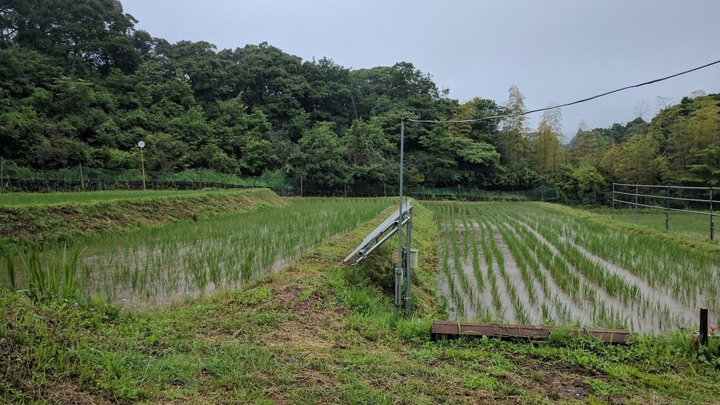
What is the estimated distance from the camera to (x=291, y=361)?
2805mm

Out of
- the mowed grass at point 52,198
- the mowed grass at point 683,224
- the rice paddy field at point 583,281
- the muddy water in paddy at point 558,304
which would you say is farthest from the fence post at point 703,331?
the mowed grass at point 52,198

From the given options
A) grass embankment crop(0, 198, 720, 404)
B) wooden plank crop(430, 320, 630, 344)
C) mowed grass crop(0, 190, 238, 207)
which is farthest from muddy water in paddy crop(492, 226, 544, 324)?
mowed grass crop(0, 190, 238, 207)

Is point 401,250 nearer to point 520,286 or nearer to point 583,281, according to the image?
point 520,286

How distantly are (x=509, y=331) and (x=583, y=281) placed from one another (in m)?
3.17

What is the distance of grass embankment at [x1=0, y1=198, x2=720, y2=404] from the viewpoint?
2.26 metres

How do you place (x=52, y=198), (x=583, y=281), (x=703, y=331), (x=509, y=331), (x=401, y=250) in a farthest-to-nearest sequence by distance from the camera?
(x=52, y=198)
(x=583, y=281)
(x=401, y=250)
(x=509, y=331)
(x=703, y=331)

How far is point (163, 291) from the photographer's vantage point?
4.40 m

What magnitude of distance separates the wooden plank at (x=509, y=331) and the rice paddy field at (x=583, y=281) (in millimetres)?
512

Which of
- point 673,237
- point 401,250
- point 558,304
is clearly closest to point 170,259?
point 401,250

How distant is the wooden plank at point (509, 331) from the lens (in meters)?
3.37

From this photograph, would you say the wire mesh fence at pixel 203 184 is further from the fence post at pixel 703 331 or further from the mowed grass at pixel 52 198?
the fence post at pixel 703 331

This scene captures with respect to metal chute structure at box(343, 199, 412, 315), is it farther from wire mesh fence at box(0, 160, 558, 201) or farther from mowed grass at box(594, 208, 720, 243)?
wire mesh fence at box(0, 160, 558, 201)

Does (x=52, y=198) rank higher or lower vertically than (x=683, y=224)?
higher

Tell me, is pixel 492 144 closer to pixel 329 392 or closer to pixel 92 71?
pixel 92 71
